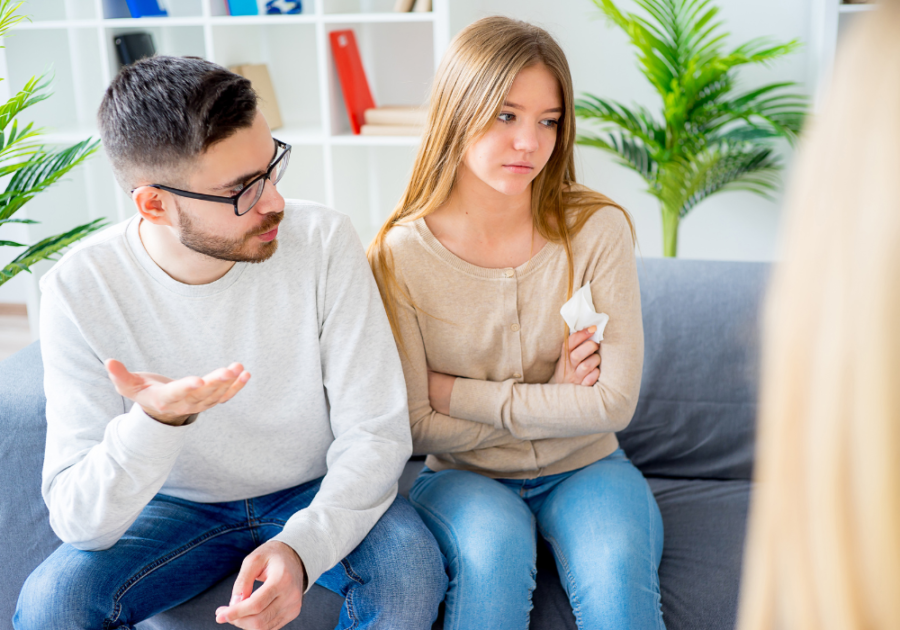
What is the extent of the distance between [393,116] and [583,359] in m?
1.62

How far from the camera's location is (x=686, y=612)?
132cm

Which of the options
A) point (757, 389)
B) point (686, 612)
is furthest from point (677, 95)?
point (686, 612)

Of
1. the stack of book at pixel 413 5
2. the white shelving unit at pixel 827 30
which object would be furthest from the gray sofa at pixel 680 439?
the stack of book at pixel 413 5

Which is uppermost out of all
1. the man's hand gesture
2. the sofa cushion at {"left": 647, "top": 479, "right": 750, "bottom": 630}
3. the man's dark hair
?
the man's dark hair

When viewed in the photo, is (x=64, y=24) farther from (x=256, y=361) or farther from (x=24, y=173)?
(x=256, y=361)

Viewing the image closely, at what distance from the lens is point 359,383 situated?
136 cm

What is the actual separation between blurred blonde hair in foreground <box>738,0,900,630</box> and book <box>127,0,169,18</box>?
2.95 m

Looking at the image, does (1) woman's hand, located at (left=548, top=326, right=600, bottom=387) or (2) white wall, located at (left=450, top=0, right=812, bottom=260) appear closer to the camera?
(1) woman's hand, located at (left=548, top=326, right=600, bottom=387)

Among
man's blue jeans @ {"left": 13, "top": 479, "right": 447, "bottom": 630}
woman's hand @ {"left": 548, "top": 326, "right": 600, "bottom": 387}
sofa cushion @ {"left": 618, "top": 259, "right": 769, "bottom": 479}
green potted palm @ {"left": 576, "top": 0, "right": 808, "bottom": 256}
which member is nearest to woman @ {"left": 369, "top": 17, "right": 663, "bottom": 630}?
woman's hand @ {"left": 548, "top": 326, "right": 600, "bottom": 387}

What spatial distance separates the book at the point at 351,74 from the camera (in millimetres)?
2766

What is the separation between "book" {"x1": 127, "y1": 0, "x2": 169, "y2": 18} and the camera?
113 inches

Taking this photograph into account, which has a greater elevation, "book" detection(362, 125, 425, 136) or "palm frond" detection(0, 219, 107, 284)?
"book" detection(362, 125, 425, 136)

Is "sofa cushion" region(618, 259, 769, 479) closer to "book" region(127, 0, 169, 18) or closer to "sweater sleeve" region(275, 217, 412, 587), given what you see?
"sweater sleeve" region(275, 217, 412, 587)

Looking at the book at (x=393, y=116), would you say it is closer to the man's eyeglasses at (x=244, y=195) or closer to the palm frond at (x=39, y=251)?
the palm frond at (x=39, y=251)
